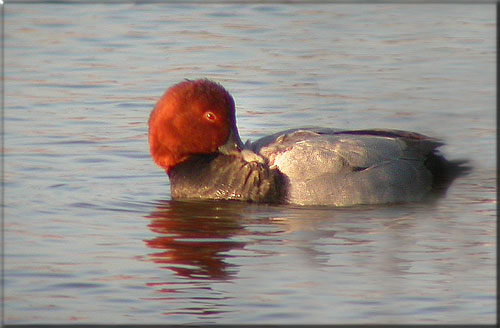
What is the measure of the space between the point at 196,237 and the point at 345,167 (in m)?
1.49

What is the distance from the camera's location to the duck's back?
870 cm

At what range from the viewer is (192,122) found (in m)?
8.98

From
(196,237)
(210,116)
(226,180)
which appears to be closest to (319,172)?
(226,180)

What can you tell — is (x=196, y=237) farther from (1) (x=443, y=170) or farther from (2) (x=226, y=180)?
(1) (x=443, y=170)

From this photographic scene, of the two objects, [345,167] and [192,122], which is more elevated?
[192,122]

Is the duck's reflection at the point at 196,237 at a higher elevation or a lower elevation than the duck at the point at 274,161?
lower

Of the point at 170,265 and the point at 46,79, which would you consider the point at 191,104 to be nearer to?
the point at 170,265

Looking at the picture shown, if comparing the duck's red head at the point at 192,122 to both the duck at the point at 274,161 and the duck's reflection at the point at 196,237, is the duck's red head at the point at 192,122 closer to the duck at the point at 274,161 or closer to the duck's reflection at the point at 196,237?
the duck at the point at 274,161

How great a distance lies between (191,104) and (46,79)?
11.3 feet

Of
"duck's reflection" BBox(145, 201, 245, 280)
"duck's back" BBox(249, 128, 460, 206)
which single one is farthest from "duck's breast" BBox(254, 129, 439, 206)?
"duck's reflection" BBox(145, 201, 245, 280)

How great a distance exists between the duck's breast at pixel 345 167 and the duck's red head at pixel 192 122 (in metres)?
0.35

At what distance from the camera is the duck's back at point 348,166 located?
8.70 metres

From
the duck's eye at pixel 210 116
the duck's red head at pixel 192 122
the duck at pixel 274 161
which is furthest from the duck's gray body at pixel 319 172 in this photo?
the duck's eye at pixel 210 116

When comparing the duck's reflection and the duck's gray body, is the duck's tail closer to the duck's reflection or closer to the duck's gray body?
the duck's gray body
